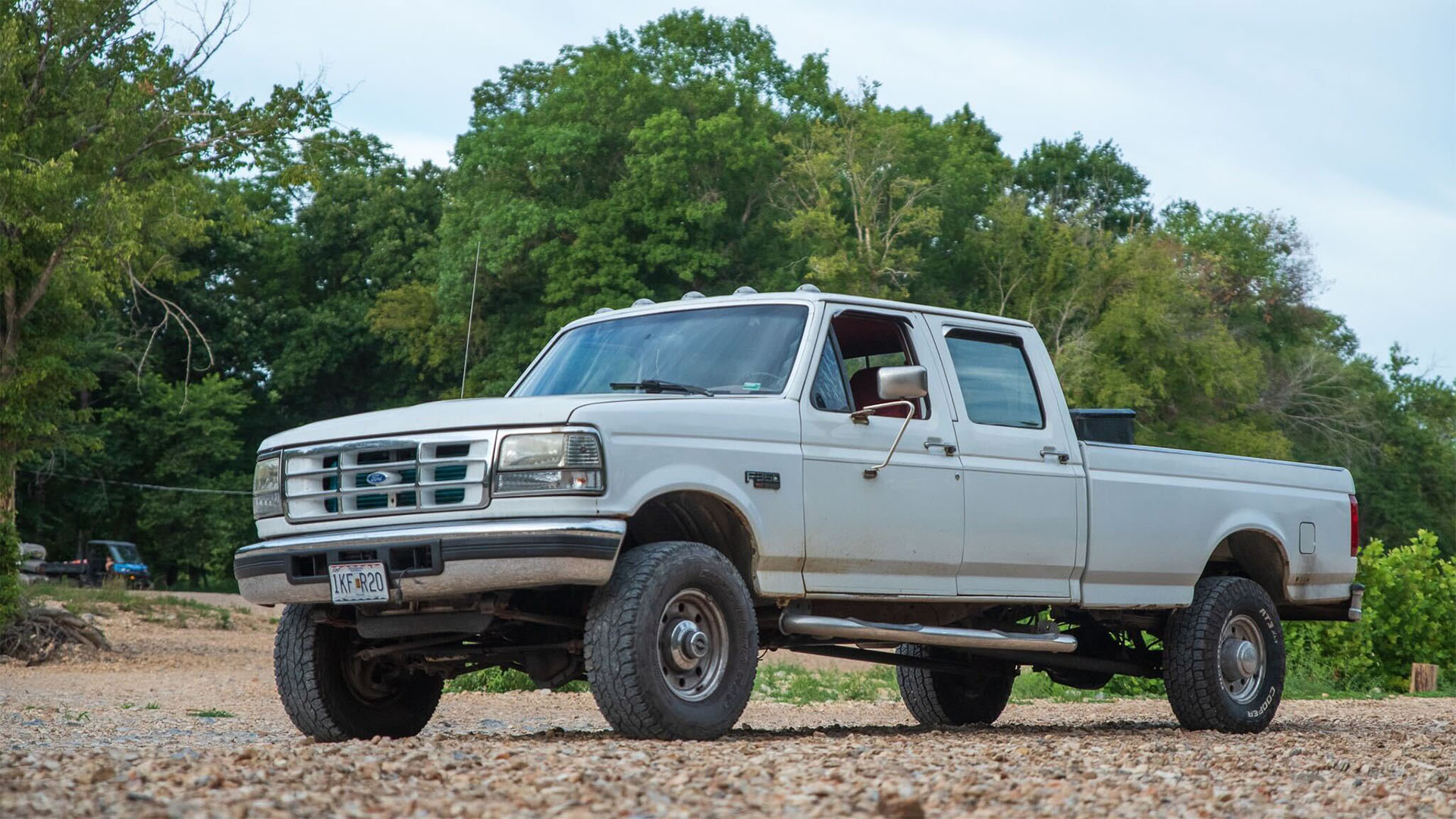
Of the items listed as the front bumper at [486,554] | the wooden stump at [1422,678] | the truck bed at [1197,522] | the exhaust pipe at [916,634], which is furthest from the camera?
the wooden stump at [1422,678]

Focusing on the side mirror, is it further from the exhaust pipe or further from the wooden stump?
the wooden stump

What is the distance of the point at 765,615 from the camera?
789cm

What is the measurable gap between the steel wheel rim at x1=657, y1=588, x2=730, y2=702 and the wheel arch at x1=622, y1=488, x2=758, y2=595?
34 centimetres

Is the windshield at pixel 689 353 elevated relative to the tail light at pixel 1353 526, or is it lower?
elevated

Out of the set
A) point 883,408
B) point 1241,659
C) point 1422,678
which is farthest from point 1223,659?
point 1422,678

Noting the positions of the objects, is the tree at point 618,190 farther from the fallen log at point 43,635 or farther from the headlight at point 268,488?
the headlight at point 268,488

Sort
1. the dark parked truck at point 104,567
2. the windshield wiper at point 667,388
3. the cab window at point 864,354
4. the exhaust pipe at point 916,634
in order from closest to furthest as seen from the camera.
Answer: the exhaust pipe at point 916,634 → the windshield wiper at point 667,388 → the cab window at point 864,354 → the dark parked truck at point 104,567

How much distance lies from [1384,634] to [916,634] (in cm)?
1233

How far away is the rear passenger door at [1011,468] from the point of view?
844 cm

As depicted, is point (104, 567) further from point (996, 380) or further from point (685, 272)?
point (996, 380)

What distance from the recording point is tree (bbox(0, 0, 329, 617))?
19.6m

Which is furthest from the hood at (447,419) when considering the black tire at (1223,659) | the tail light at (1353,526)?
the tail light at (1353,526)

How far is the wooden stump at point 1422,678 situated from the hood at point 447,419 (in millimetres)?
12947

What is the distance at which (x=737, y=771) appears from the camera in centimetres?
556
